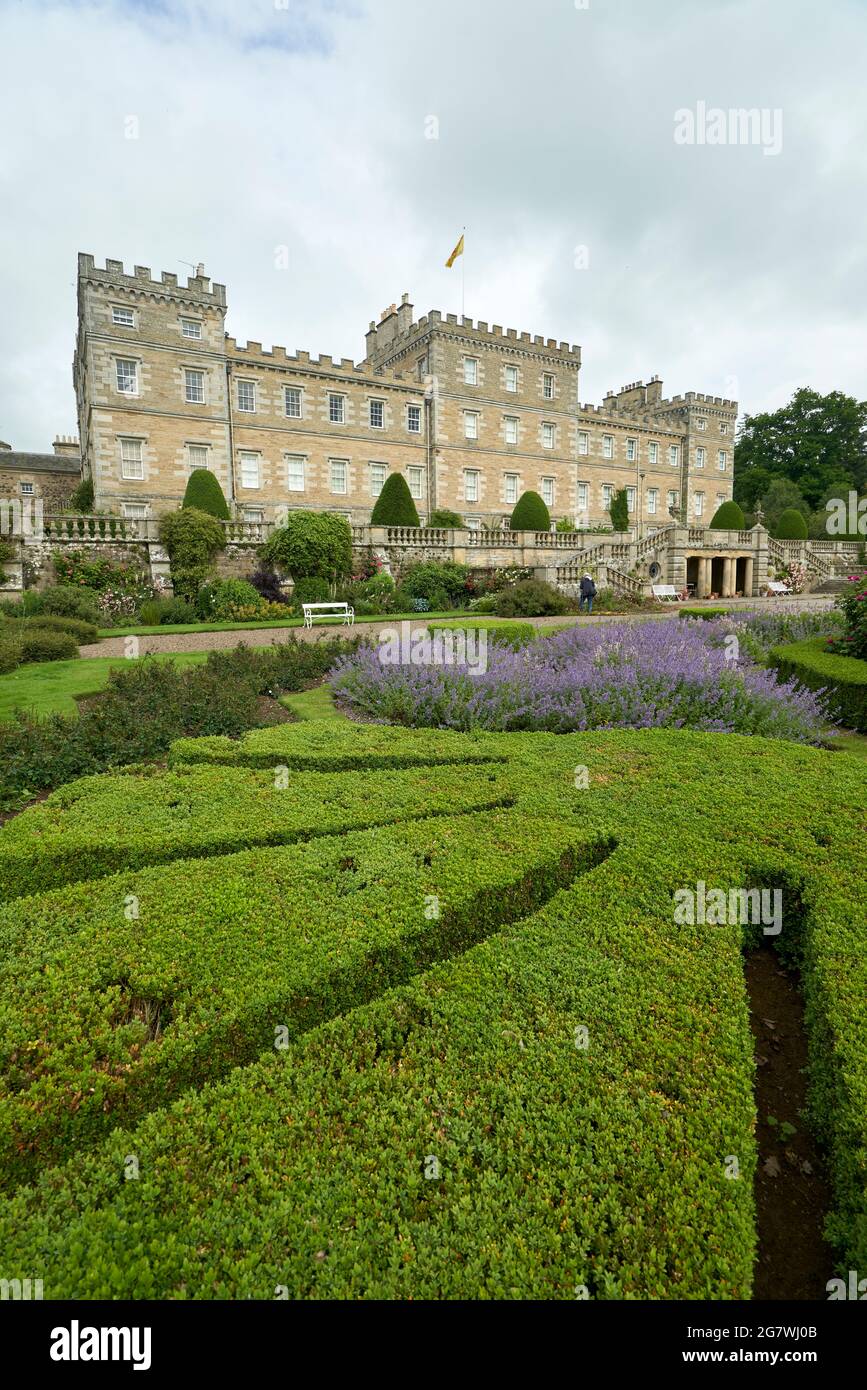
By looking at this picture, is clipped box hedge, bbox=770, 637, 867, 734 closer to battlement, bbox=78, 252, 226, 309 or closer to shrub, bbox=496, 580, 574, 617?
shrub, bbox=496, 580, 574, 617

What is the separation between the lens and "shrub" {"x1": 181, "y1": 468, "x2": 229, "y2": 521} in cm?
2647

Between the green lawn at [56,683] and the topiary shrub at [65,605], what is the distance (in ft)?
22.0

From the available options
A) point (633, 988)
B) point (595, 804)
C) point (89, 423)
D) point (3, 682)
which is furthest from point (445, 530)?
point (633, 988)

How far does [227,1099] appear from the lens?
7.85ft

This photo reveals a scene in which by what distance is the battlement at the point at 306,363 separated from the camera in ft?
100

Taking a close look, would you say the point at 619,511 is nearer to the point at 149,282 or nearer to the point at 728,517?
the point at 728,517

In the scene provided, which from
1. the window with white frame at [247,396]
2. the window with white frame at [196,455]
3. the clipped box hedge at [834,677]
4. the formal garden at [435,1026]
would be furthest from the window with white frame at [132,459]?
the clipped box hedge at [834,677]

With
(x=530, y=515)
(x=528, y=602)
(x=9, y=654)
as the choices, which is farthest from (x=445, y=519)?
(x=9, y=654)

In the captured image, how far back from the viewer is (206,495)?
26531 mm

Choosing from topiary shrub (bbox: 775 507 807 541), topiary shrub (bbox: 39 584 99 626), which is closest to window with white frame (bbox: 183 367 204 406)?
topiary shrub (bbox: 39 584 99 626)

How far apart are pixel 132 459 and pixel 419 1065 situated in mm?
30489

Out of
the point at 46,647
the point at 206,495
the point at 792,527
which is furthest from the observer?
the point at 792,527

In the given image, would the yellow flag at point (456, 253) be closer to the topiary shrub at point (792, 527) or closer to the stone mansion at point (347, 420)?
the stone mansion at point (347, 420)
